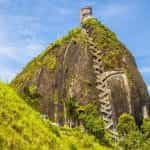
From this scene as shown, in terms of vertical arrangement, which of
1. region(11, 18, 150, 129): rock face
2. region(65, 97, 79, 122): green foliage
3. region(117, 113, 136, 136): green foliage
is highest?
region(11, 18, 150, 129): rock face

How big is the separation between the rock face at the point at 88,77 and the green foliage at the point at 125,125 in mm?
3473

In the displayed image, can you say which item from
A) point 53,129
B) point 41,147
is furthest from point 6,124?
point 53,129

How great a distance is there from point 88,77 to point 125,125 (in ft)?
48.7

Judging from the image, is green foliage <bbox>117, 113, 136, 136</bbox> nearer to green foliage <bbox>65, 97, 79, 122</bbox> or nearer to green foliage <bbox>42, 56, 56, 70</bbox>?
green foliage <bbox>65, 97, 79, 122</bbox>

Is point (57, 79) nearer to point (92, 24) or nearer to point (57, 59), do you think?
point (57, 59)

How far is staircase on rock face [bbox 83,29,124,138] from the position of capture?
75.0m

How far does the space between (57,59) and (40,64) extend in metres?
3.01

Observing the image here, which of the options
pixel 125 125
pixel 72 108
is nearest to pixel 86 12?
pixel 72 108

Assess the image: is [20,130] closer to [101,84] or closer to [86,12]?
[101,84]

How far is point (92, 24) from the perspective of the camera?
84.7 meters

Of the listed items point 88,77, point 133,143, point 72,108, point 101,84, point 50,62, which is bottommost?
point 133,143

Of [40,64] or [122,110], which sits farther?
[40,64]

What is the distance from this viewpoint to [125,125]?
66438 mm

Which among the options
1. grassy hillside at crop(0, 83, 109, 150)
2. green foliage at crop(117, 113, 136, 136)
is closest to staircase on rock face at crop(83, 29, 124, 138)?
green foliage at crop(117, 113, 136, 136)
